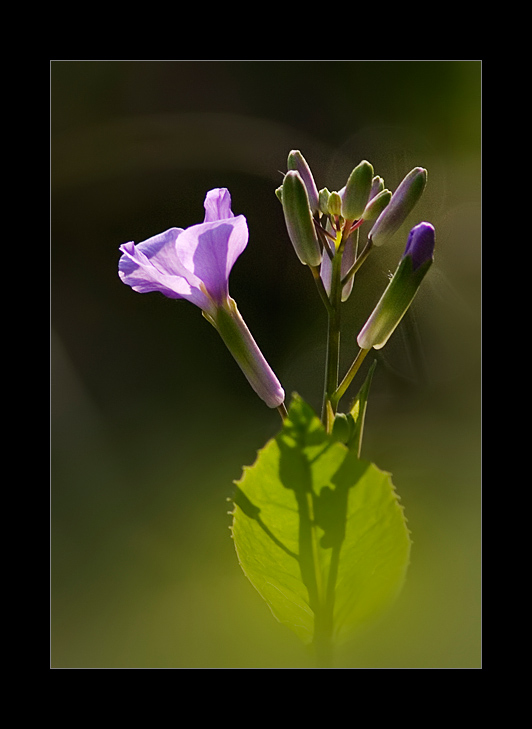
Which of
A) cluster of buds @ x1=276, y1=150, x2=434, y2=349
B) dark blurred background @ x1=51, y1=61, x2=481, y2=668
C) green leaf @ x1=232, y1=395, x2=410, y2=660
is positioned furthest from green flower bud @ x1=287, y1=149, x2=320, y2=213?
dark blurred background @ x1=51, y1=61, x2=481, y2=668

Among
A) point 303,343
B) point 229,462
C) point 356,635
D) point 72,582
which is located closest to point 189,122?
point 303,343

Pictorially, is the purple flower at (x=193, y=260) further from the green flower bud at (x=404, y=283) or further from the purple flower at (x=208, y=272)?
the green flower bud at (x=404, y=283)

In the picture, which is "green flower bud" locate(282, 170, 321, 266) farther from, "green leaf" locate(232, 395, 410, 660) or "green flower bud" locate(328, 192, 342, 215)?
"green leaf" locate(232, 395, 410, 660)

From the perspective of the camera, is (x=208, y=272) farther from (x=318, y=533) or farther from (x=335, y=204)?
(x=318, y=533)

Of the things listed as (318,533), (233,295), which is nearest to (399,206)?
(318,533)

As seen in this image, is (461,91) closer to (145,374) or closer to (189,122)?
(189,122)

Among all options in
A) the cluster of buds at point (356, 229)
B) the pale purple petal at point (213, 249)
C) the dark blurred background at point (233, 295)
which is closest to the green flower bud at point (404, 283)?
the cluster of buds at point (356, 229)

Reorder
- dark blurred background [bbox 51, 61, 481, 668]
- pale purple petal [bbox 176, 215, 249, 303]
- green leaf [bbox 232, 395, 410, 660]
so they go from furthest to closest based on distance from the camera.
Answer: dark blurred background [bbox 51, 61, 481, 668] → pale purple petal [bbox 176, 215, 249, 303] → green leaf [bbox 232, 395, 410, 660]
